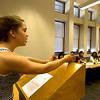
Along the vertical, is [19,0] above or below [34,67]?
above

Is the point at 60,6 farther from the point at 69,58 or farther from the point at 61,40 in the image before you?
the point at 69,58

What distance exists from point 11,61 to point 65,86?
44 cm

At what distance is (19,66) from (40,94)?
0.34m

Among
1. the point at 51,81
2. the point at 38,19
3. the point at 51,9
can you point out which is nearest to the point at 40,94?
the point at 51,81

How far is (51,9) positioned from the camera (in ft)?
21.2

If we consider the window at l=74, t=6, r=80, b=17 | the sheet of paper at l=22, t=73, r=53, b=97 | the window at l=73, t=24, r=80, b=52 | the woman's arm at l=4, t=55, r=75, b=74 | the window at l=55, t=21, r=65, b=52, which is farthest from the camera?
the window at l=73, t=24, r=80, b=52

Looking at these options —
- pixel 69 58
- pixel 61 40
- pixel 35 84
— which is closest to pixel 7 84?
pixel 35 84

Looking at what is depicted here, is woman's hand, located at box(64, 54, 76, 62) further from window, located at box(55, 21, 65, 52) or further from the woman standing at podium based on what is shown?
window, located at box(55, 21, 65, 52)

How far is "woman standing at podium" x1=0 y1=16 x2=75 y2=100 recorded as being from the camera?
98cm

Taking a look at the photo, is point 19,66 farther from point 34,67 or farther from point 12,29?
point 12,29

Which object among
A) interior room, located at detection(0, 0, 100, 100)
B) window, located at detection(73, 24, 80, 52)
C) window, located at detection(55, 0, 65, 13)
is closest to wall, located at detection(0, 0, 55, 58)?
interior room, located at detection(0, 0, 100, 100)

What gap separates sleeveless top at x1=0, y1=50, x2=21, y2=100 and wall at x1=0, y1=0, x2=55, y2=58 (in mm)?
4246

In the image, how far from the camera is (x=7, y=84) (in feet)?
3.51

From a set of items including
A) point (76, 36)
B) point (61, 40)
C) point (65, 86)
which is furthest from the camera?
point (76, 36)
